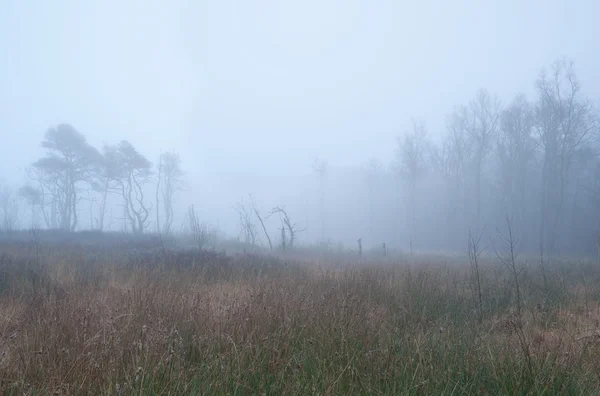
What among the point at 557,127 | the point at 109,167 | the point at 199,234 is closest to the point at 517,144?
the point at 557,127

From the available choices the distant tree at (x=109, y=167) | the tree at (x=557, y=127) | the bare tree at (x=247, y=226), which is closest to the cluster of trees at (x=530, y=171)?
the tree at (x=557, y=127)

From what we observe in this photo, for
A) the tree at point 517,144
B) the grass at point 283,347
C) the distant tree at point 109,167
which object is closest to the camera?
the grass at point 283,347

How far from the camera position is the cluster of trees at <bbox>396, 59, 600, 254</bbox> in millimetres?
27234

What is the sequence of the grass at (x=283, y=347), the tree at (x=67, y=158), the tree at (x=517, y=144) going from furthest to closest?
the tree at (x=67, y=158) → the tree at (x=517, y=144) → the grass at (x=283, y=347)

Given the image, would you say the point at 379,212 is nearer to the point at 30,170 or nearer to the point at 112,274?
the point at 30,170

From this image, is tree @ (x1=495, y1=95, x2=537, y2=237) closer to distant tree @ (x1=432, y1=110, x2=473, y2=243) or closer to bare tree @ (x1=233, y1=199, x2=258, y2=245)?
distant tree @ (x1=432, y1=110, x2=473, y2=243)

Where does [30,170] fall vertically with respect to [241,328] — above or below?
above

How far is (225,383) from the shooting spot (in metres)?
2.78

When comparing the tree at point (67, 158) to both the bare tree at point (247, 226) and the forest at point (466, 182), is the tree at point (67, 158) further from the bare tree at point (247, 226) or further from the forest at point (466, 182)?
the bare tree at point (247, 226)

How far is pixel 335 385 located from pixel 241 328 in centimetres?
147

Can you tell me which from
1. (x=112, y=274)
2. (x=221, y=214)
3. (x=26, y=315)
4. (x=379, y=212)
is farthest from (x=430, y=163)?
(x=221, y=214)

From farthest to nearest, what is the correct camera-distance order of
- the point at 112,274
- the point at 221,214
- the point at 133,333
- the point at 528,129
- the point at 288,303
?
the point at 221,214
the point at 528,129
the point at 112,274
the point at 288,303
the point at 133,333

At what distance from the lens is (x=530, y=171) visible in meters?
37.4

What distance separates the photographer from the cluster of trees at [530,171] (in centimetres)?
2723
